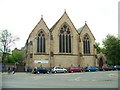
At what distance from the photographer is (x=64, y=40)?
7656 centimetres

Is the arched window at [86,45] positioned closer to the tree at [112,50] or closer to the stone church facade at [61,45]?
the stone church facade at [61,45]

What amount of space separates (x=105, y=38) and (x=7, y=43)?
36.7 meters

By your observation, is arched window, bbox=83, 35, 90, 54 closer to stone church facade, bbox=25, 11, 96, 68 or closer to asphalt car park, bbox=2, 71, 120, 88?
stone church facade, bbox=25, 11, 96, 68

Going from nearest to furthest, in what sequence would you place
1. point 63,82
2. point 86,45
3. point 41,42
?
point 63,82
point 41,42
point 86,45

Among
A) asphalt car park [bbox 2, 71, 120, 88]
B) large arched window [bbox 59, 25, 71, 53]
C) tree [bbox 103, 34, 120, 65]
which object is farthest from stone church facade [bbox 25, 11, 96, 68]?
asphalt car park [bbox 2, 71, 120, 88]

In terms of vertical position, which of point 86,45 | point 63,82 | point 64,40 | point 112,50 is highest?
point 64,40

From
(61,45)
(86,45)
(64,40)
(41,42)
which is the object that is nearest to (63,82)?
(41,42)

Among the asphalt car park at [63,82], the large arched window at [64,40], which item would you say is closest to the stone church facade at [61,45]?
the large arched window at [64,40]

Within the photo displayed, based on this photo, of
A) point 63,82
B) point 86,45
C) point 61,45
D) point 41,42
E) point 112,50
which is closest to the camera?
point 63,82

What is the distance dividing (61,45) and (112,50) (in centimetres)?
2516

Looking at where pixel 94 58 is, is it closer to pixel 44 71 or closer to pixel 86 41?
pixel 86 41

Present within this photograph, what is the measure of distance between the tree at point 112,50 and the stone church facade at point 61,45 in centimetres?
1693

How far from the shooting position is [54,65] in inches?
2950

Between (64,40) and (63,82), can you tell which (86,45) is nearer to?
(64,40)
